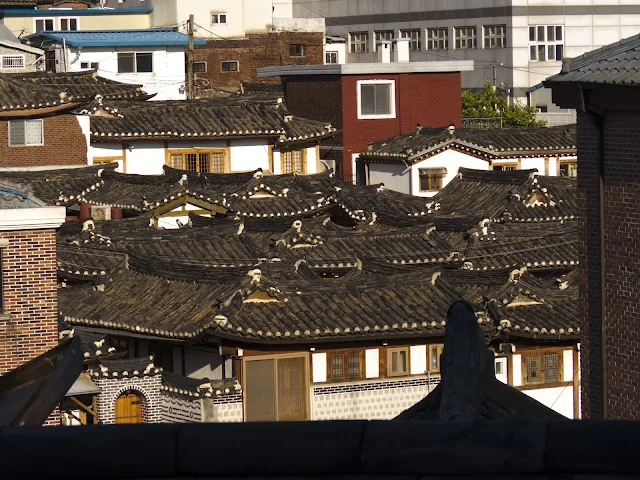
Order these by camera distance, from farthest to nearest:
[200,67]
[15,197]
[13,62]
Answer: [200,67]
[13,62]
[15,197]

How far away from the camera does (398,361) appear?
26.3m

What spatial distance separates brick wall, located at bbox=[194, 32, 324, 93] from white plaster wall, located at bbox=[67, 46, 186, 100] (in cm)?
584

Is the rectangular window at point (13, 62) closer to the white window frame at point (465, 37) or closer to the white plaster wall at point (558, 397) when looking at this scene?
the white window frame at point (465, 37)

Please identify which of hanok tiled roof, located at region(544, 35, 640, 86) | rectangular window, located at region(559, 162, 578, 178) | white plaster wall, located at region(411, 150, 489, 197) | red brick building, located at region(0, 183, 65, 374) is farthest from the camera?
rectangular window, located at region(559, 162, 578, 178)

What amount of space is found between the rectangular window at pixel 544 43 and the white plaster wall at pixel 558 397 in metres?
54.2

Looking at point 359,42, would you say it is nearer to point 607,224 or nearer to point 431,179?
point 431,179

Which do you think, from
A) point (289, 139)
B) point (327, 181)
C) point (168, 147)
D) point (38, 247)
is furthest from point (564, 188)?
point (38, 247)

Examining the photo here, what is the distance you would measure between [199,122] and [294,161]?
4.78 meters

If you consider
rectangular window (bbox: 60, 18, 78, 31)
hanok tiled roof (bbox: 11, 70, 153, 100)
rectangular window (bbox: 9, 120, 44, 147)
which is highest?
rectangular window (bbox: 60, 18, 78, 31)

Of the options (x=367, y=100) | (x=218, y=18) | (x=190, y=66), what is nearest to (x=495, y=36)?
(x=218, y=18)

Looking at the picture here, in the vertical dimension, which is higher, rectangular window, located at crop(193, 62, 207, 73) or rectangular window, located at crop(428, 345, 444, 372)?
rectangular window, located at crop(193, 62, 207, 73)

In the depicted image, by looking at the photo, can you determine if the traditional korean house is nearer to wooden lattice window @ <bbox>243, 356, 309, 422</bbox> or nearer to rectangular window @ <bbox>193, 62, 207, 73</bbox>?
rectangular window @ <bbox>193, 62, 207, 73</bbox>

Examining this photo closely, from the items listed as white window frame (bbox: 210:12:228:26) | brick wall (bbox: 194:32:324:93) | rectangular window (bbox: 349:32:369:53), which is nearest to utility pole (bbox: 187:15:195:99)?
brick wall (bbox: 194:32:324:93)

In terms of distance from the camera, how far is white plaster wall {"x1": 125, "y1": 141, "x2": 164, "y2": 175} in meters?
49.4
